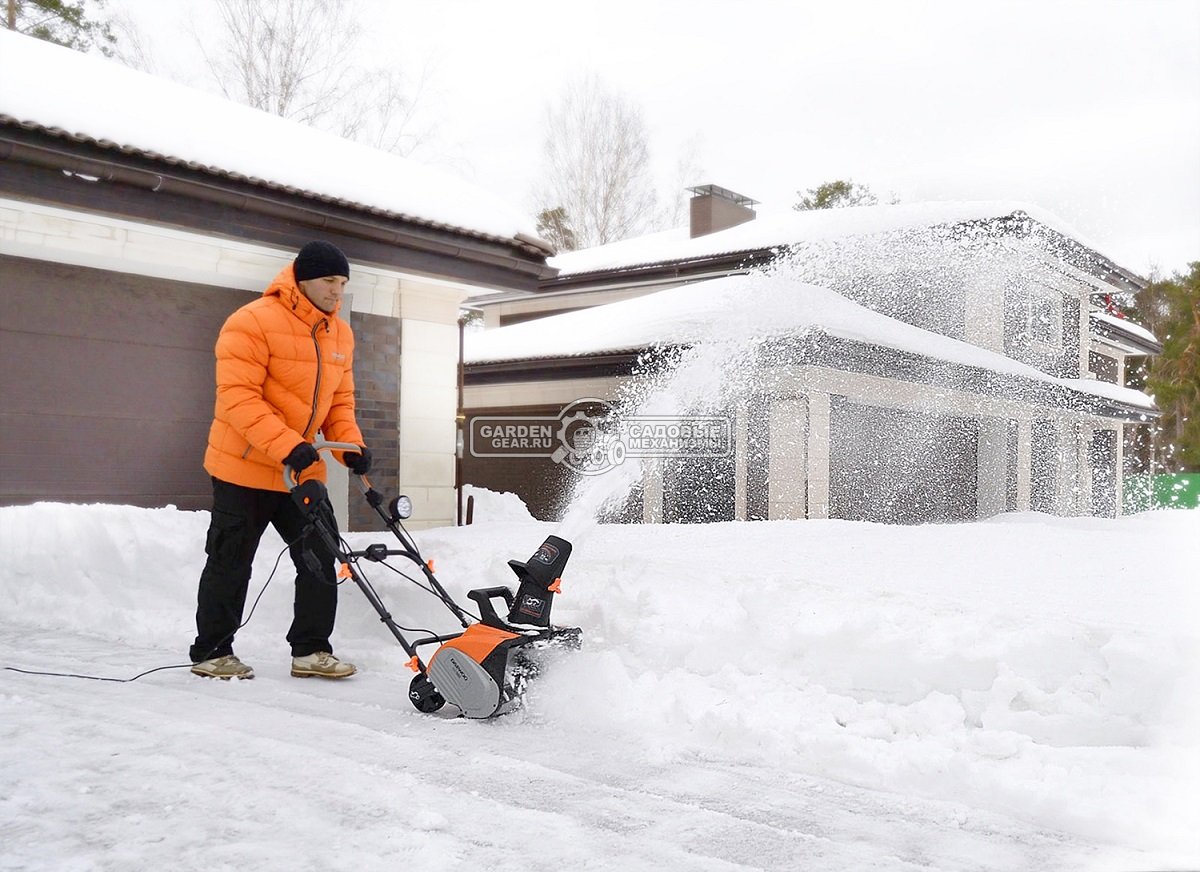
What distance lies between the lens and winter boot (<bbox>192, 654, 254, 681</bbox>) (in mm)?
4559

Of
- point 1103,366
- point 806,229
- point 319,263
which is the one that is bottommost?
point 319,263

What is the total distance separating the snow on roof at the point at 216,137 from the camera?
23.7 feet

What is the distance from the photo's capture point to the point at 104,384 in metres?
7.77

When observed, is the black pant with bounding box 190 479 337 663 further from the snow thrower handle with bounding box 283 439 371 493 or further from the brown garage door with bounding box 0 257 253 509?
the brown garage door with bounding box 0 257 253 509

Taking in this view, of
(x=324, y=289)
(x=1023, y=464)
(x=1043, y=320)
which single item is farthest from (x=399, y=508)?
(x=1043, y=320)

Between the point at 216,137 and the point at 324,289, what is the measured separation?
4.63 meters

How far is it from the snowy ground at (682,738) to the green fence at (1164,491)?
1146 inches

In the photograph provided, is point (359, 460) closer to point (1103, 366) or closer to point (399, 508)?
point (399, 508)

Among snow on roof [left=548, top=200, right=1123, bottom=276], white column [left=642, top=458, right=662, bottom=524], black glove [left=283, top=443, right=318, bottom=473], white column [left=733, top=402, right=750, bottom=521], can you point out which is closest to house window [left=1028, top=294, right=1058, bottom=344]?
snow on roof [left=548, top=200, right=1123, bottom=276]

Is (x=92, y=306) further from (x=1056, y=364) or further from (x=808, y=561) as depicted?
(x=1056, y=364)

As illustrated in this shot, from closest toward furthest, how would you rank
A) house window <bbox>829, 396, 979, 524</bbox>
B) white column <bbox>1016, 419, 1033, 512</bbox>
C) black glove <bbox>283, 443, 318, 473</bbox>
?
black glove <bbox>283, 443, 318, 473</bbox>, house window <bbox>829, 396, 979, 524</bbox>, white column <bbox>1016, 419, 1033, 512</bbox>

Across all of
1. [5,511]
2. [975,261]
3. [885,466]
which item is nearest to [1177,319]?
[975,261]

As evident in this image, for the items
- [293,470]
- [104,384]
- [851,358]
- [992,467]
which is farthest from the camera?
[992,467]

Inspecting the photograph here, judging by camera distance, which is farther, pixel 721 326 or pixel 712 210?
pixel 712 210
